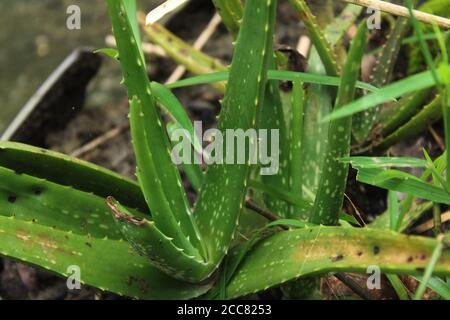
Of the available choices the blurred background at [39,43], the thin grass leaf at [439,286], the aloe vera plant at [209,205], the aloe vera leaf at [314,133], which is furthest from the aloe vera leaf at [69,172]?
the blurred background at [39,43]

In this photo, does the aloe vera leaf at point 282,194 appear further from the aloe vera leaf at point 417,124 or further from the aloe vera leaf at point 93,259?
the aloe vera leaf at point 417,124

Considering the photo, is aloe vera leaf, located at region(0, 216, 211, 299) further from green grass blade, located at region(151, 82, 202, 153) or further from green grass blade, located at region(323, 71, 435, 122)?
green grass blade, located at region(323, 71, 435, 122)

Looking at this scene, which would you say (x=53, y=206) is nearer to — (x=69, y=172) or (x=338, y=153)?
(x=69, y=172)

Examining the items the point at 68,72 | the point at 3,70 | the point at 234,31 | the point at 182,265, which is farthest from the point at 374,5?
the point at 3,70

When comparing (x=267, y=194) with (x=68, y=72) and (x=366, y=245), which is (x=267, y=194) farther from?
(x=68, y=72)

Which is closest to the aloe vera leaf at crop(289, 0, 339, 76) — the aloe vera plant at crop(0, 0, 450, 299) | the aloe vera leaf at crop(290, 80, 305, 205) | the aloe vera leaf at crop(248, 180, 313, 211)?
the aloe vera plant at crop(0, 0, 450, 299)

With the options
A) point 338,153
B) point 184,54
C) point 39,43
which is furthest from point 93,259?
point 39,43
